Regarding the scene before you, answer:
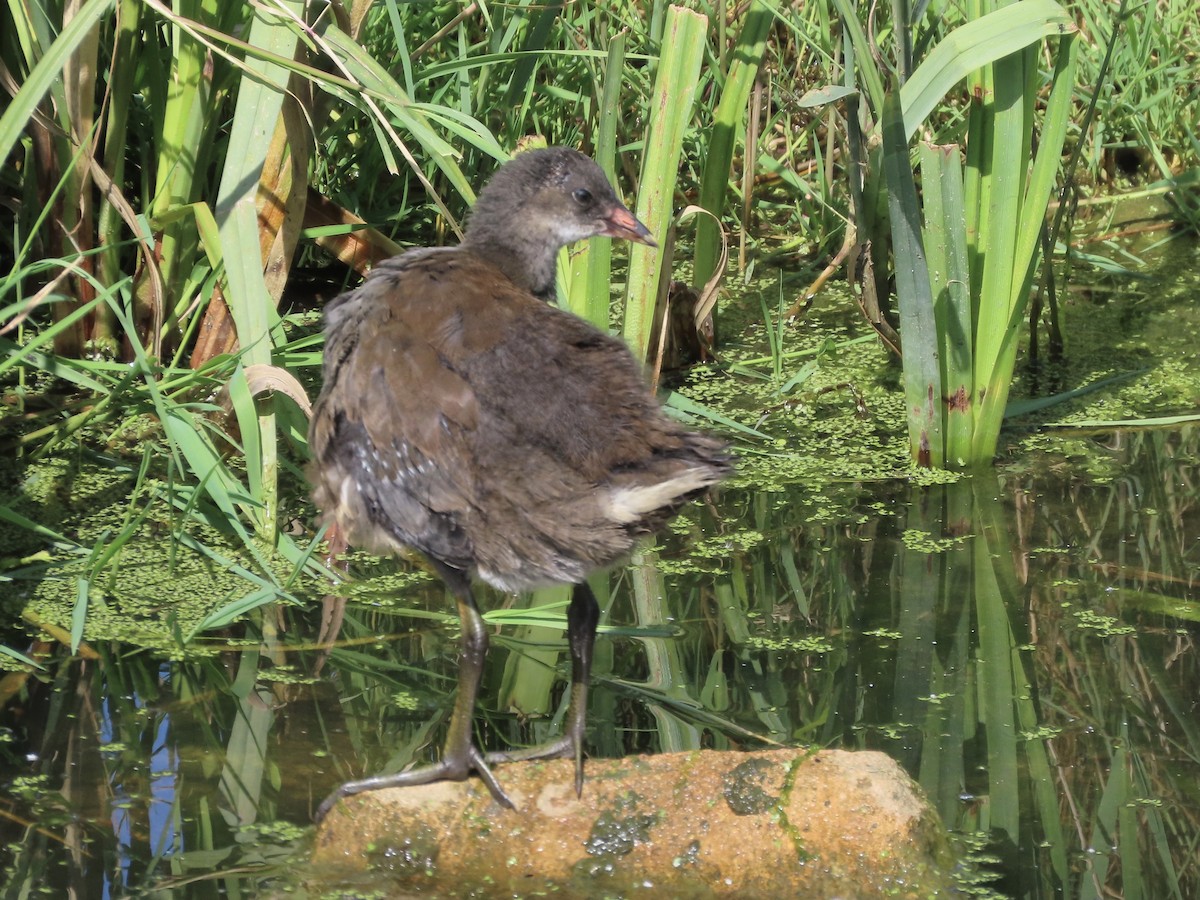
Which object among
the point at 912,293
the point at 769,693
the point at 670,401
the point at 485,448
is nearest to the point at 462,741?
the point at 485,448

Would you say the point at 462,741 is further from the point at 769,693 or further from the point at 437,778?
the point at 769,693

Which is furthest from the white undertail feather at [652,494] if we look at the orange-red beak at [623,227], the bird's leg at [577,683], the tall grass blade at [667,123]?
the tall grass blade at [667,123]

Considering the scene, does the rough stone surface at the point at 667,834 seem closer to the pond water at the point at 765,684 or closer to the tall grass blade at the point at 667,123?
the pond water at the point at 765,684

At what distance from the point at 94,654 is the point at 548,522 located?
1058mm

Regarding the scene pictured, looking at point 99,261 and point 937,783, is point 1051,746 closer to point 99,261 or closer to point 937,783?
point 937,783

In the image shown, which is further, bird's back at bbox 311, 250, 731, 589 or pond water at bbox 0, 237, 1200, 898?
pond water at bbox 0, 237, 1200, 898

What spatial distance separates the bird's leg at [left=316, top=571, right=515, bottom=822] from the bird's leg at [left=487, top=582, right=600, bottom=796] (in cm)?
10

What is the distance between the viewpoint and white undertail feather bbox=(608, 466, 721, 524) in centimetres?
207

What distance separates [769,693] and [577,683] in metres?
0.42

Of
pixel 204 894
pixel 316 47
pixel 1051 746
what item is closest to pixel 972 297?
pixel 1051 746

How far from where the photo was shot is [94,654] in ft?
9.02

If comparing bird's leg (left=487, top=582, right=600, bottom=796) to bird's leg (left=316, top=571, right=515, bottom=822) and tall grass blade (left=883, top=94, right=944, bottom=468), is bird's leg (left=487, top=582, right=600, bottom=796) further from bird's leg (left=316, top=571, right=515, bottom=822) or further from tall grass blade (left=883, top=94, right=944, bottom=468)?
tall grass blade (left=883, top=94, right=944, bottom=468)

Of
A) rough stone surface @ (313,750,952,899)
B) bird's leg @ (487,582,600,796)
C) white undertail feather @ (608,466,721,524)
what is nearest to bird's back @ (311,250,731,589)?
white undertail feather @ (608,466,721,524)

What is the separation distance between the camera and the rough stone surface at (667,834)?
7.03 feet
